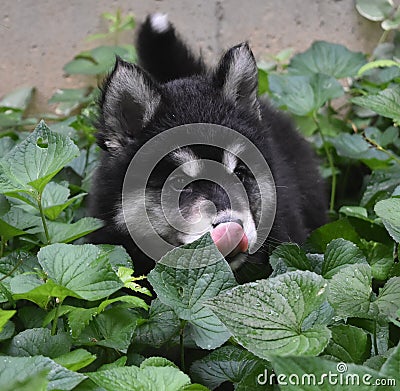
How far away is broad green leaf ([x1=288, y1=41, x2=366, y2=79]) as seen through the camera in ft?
9.66

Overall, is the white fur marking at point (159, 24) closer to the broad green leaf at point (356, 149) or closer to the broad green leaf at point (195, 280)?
the broad green leaf at point (356, 149)

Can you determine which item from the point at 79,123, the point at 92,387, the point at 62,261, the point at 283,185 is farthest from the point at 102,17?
the point at 92,387

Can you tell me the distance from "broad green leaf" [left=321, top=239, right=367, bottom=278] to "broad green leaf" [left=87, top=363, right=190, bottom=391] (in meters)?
0.50

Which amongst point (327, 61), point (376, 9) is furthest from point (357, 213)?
point (376, 9)

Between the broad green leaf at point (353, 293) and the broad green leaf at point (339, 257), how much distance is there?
0.49 ft

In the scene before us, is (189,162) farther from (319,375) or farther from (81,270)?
(319,375)

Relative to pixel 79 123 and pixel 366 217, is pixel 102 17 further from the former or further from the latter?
pixel 366 217

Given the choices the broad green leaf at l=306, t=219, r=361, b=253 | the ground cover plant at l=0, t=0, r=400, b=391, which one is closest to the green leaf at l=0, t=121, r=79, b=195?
the ground cover plant at l=0, t=0, r=400, b=391

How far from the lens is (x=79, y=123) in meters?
2.62

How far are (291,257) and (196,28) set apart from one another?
2.07 metres

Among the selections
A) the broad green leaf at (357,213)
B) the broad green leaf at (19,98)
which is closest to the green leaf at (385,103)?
the broad green leaf at (357,213)

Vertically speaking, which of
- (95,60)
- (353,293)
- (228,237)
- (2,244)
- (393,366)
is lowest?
(95,60)

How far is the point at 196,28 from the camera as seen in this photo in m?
3.36

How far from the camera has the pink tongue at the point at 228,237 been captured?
5.32ft
